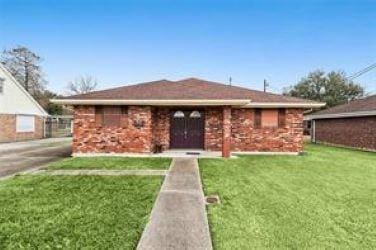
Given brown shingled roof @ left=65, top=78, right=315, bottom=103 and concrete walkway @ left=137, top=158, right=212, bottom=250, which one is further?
brown shingled roof @ left=65, top=78, right=315, bottom=103

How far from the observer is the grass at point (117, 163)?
1068 centimetres

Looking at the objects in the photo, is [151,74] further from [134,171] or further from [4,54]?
[134,171]

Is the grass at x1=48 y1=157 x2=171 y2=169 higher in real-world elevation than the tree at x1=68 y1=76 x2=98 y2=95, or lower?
lower

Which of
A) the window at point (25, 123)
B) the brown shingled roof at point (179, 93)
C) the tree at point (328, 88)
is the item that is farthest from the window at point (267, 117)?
the tree at point (328, 88)

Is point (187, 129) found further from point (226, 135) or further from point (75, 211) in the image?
point (75, 211)

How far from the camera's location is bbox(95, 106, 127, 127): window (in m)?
13.9

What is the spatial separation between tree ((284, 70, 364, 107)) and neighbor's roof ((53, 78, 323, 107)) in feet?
110

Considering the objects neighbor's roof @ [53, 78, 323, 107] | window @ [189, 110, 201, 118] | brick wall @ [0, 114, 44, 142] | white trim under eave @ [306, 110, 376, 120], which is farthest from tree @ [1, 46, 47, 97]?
white trim under eave @ [306, 110, 376, 120]

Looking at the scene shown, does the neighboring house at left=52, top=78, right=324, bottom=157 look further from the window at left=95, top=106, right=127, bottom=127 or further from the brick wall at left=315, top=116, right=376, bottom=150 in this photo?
the brick wall at left=315, top=116, right=376, bottom=150

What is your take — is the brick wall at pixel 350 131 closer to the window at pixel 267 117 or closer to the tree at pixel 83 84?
the window at pixel 267 117

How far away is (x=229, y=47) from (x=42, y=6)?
1453cm

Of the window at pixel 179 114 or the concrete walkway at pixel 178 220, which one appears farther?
the window at pixel 179 114

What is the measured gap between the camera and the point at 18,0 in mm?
19125

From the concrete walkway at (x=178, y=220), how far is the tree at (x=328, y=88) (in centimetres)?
4299
